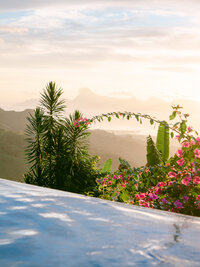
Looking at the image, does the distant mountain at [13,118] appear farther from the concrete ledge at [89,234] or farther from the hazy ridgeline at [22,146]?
the concrete ledge at [89,234]

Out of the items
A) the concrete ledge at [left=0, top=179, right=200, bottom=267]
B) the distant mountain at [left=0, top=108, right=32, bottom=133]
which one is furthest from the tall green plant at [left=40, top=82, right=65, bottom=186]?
the distant mountain at [left=0, top=108, right=32, bottom=133]

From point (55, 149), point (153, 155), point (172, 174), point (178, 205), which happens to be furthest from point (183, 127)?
point (55, 149)

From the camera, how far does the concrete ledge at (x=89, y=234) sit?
1.83 ft

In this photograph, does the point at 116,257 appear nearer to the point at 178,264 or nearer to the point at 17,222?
the point at 178,264

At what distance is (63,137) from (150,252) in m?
9.49

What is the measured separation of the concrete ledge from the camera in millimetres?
557

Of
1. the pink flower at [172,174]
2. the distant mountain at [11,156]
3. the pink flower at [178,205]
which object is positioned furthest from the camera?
the distant mountain at [11,156]

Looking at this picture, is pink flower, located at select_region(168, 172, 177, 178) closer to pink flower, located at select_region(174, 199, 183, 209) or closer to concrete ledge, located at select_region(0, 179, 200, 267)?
pink flower, located at select_region(174, 199, 183, 209)

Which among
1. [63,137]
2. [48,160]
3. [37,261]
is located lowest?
[37,261]

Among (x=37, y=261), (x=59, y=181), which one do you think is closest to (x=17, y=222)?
(x=37, y=261)

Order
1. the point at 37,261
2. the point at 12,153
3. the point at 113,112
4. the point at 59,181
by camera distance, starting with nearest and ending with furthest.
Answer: the point at 37,261 < the point at 113,112 < the point at 59,181 < the point at 12,153

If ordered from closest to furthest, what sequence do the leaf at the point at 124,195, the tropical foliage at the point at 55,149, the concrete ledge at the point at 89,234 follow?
the concrete ledge at the point at 89,234
the leaf at the point at 124,195
the tropical foliage at the point at 55,149

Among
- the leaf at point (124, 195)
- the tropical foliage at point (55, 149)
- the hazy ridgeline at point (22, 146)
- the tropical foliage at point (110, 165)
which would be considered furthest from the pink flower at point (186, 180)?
the hazy ridgeline at point (22, 146)

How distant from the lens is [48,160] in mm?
9711
